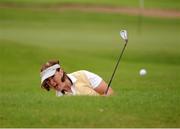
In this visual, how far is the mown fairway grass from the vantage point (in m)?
5.91

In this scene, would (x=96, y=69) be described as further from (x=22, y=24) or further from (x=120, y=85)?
(x=22, y=24)

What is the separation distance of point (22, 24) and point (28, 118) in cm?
1933

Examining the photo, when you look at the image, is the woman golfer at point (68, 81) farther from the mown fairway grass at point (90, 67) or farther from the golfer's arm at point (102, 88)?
the mown fairway grass at point (90, 67)

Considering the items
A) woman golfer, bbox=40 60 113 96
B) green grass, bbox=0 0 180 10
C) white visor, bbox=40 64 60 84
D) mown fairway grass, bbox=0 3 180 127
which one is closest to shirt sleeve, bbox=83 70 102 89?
woman golfer, bbox=40 60 113 96

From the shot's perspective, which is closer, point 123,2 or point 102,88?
point 102,88

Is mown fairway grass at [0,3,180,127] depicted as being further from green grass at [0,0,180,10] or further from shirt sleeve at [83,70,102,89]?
green grass at [0,0,180,10]

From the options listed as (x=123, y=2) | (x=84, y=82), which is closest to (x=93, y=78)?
(x=84, y=82)

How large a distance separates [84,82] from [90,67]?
317 inches

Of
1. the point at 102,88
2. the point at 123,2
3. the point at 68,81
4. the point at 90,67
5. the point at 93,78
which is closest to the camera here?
the point at 68,81

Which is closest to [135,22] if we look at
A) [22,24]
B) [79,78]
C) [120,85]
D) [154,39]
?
[22,24]

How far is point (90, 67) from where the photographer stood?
1467 centimetres

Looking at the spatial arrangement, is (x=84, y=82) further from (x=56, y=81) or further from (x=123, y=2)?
(x=123, y=2)

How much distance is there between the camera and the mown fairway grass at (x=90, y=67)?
19.4 feet

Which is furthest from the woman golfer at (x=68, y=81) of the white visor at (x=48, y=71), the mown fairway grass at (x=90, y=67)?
the mown fairway grass at (x=90, y=67)
